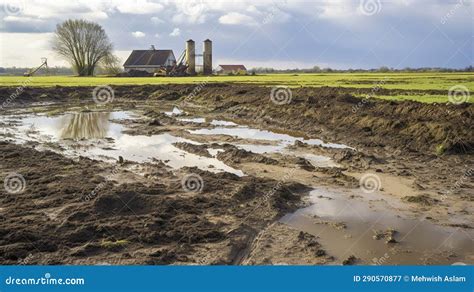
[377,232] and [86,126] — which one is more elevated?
[86,126]

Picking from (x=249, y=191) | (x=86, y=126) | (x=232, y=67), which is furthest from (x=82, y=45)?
(x=249, y=191)

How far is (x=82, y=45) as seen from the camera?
240ft

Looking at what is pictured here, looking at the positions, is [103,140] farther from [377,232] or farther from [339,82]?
[339,82]

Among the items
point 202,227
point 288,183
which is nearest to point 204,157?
point 288,183

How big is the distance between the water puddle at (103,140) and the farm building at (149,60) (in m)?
54.9

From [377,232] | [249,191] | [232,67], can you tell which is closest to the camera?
[377,232]

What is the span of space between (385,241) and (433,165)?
20.0 ft

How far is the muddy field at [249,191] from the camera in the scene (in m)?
7.00

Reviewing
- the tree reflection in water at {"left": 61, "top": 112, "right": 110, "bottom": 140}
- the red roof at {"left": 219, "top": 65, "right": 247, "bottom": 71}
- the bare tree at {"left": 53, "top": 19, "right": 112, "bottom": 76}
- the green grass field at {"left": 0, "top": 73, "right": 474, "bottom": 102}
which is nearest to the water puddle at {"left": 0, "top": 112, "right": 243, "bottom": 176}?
the tree reflection in water at {"left": 61, "top": 112, "right": 110, "bottom": 140}

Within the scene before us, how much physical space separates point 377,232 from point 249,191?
9.81 ft

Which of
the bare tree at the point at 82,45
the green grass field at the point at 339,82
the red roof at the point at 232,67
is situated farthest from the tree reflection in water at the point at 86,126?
the red roof at the point at 232,67

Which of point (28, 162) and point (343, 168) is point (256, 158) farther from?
point (28, 162)

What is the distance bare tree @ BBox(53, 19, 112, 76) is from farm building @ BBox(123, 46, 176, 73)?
19.8 ft

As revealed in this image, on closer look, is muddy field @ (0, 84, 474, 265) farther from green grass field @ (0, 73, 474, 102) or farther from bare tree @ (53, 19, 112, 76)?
bare tree @ (53, 19, 112, 76)
